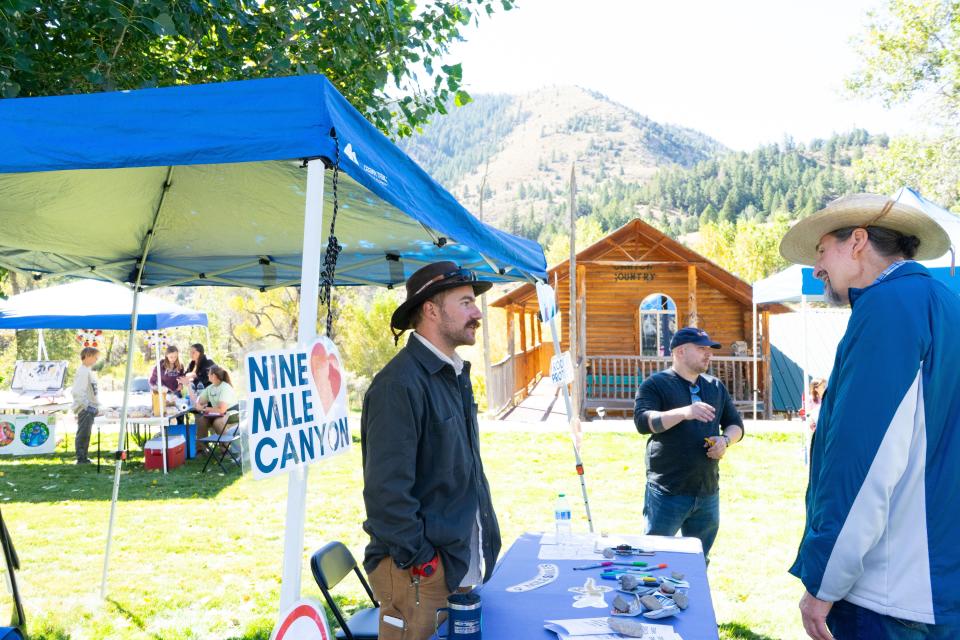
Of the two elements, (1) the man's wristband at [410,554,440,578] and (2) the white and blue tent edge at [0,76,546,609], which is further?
(1) the man's wristband at [410,554,440,578]

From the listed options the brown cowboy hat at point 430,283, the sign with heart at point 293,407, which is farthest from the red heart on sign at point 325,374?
the brown cowboy hat at point 430,283

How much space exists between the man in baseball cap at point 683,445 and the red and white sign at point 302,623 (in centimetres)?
285

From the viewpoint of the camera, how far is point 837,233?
2447 millimetres

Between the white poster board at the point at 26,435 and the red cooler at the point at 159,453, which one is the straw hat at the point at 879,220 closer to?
the red cooler at the point at 159,453

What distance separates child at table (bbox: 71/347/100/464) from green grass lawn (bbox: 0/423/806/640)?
0.53 meters

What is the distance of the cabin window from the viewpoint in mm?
21109

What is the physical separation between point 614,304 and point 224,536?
1546cm

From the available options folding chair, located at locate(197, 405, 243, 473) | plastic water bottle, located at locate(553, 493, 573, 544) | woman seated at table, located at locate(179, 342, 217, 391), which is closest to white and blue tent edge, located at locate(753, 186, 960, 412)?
plastic water bottle, located at locate(553, 493, 573, 544)

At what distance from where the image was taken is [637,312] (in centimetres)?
2119

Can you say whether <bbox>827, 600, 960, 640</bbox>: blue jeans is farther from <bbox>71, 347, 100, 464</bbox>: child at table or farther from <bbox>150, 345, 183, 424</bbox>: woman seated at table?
<bbox>150, 345, 183, 424</bbox>: woman seated at table

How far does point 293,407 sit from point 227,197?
256cm

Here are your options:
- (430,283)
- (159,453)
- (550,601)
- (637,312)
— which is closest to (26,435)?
(159,453)

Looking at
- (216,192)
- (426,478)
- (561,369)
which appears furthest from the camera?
(561,369)

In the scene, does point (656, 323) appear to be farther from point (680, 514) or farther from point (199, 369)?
point (680, 514)
